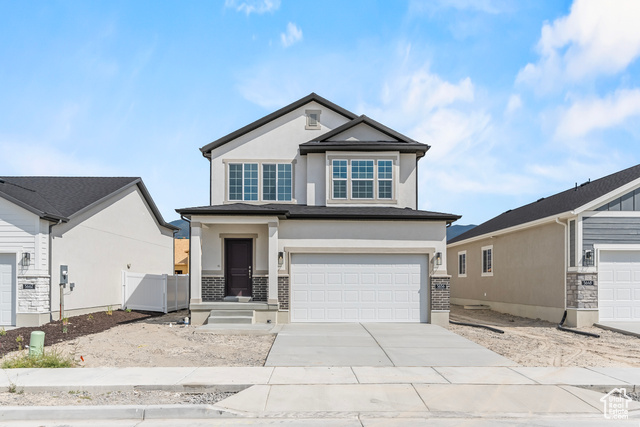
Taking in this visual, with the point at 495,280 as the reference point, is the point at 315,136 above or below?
above

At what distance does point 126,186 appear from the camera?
826 inches

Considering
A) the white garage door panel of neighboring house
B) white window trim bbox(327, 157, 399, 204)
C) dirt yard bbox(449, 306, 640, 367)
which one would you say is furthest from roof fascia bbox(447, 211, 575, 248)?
the white garage door panel of neighboring house

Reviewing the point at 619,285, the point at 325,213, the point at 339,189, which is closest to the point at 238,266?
the point at 325,213

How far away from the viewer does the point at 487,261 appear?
969 inches

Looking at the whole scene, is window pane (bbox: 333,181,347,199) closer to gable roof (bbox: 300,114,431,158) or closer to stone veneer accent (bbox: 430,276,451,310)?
gable roof (bbox: 300,114,431,158)

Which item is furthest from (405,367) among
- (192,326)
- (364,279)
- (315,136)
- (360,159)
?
(315,136)

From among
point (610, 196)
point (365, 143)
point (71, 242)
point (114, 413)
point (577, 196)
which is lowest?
point (114, 413)

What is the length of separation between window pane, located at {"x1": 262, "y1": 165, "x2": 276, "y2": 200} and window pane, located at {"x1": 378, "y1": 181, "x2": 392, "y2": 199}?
3891mm

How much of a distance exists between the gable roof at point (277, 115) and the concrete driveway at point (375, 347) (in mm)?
7516

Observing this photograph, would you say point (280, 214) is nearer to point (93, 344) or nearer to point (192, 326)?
point (192, 326)

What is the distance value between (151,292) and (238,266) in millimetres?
5012

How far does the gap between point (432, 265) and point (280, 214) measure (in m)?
5.19

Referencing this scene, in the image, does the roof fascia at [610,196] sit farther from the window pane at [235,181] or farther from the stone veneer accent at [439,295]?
the window pane at [235,181]

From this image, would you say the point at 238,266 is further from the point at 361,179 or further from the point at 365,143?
the point at 365,143
